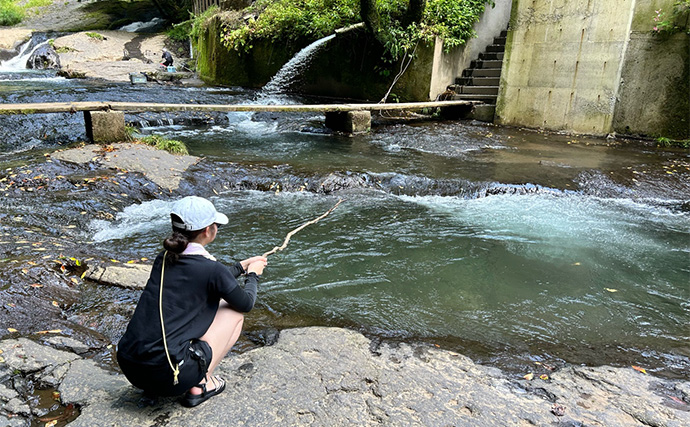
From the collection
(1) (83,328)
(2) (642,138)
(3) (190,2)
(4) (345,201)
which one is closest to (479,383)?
(1) (83,328)

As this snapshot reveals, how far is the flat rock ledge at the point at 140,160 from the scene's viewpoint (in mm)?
6883

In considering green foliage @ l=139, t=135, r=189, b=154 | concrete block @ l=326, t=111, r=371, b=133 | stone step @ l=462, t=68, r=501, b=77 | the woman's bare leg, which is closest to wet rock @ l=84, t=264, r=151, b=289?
the woman's bare leg

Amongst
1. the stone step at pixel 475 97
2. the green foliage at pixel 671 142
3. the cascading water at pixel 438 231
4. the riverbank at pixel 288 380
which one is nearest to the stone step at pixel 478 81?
the stone step at pixel 475 97

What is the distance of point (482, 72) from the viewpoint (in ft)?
42.8

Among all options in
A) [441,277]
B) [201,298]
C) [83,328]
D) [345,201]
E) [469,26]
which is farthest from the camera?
[469,26]

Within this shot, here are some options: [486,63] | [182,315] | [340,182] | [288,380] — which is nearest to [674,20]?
[486,63]

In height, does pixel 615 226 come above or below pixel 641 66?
below

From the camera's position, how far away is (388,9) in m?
13.2

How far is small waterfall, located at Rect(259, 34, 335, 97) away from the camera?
1462 centimetres

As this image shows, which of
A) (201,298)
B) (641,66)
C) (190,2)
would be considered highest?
(190,2)

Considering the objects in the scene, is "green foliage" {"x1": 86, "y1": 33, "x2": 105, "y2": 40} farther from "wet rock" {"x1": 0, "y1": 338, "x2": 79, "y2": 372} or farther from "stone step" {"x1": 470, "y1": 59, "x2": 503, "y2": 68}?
"wet rock" {"x1": 0, "y1": 338, "x2": 79, "y2": 372}

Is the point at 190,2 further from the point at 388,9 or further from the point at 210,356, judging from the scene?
the point at 210,356

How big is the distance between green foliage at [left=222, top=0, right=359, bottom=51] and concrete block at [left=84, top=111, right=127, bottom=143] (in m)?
8.34

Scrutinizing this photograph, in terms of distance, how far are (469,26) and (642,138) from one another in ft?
18.1
